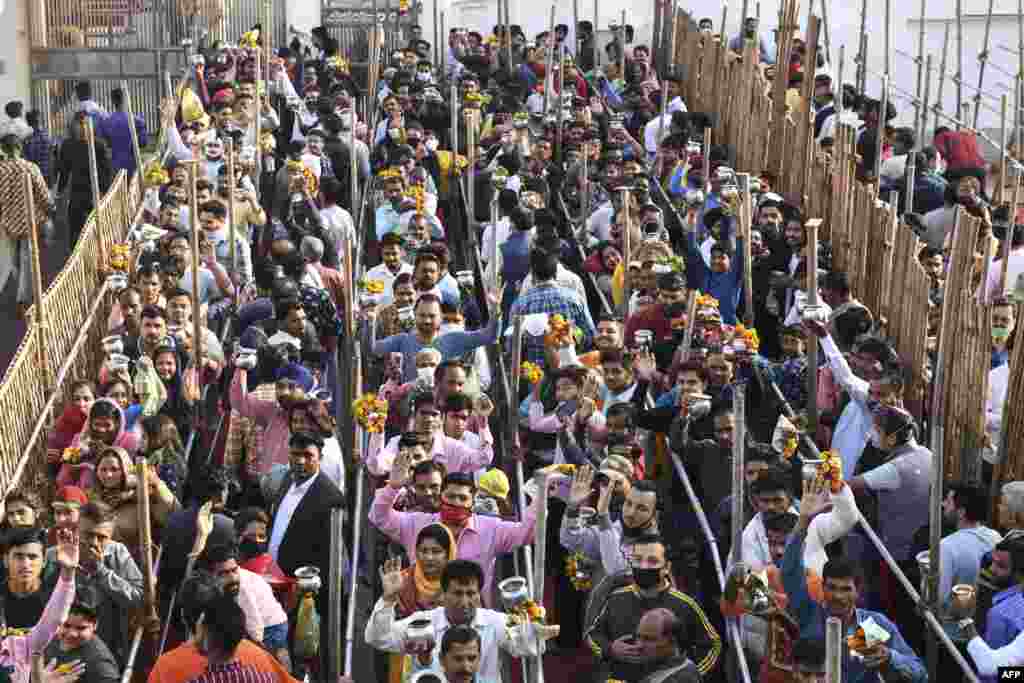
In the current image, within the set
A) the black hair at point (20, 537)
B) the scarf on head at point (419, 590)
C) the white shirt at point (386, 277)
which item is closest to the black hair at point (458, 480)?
the scarf on head at point (419, 590)

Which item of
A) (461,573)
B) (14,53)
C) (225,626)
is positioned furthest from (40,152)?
(225,626)

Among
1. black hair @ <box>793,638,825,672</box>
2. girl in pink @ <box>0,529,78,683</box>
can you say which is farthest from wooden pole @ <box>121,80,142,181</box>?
black hair @ <box>793,638,825,672</box>

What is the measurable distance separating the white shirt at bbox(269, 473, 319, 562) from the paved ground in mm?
7381

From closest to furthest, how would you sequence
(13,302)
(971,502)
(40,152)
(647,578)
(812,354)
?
(647,578), (971,502), (812,354), (13,302), (40,152)

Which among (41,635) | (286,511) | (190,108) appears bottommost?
(41,635)

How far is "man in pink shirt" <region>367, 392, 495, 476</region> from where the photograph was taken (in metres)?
12.0

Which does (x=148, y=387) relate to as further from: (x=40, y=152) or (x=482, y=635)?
(x=40, y=152)

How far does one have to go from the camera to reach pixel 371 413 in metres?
12.3

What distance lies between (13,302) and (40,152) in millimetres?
2096

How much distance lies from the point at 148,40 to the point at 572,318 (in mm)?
13444

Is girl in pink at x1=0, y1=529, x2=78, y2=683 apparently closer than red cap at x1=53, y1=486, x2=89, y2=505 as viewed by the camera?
Yes

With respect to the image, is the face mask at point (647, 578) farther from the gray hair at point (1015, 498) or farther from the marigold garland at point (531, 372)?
the marigold garland at point (531, 372)

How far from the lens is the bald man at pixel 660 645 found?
32.1 ft

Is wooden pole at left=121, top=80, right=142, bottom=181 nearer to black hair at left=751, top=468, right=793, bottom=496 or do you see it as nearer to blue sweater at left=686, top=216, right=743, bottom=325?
blue sweater at left=686, top=216, right=743, bottom=325
